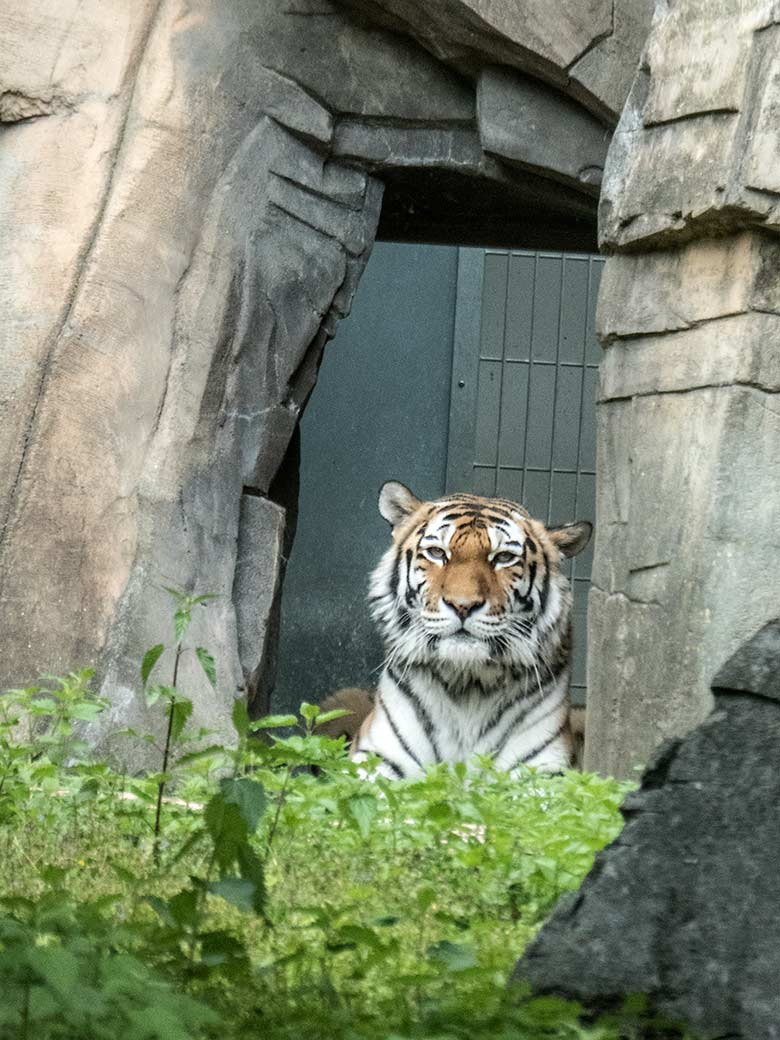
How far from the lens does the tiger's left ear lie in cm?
665

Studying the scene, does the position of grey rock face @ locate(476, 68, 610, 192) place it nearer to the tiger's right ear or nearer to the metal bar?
the tiger's right ear

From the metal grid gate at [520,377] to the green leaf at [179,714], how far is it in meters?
6.66

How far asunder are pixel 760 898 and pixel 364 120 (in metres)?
4.85

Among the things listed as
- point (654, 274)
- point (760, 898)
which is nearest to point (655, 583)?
point (654, 274)

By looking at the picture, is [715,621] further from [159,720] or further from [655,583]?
[159,720]

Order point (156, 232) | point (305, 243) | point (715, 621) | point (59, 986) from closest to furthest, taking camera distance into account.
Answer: point (59, 986) → point (715, 621) → point (156, 232) → point (305, 243)

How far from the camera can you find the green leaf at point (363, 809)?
3.01 metres

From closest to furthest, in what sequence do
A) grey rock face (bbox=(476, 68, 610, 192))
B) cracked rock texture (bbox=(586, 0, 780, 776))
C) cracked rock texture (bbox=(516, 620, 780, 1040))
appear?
cracked rock texture (bbox=(516, 620, 780, 1040)) → cracked rock texture (bbox=(586, 0, 780, 776)) → grey rock face (bbox=(476, 68, 610, 192))

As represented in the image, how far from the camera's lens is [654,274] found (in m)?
5.28

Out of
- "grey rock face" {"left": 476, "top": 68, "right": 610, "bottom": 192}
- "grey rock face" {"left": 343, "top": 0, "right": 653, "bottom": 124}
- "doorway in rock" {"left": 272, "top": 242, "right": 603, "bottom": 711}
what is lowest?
"doorway in rock" {"left": 272, "top": 242, "right": 603, "bottom": 711}

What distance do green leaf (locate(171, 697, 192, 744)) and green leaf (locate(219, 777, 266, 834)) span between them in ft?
1.88

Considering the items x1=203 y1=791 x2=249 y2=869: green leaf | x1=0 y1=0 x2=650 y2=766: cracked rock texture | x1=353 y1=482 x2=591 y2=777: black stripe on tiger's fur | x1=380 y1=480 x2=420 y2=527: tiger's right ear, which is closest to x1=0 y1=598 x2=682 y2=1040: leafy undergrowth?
x1=203 y1=791 x2=249 y2=869: green leaf

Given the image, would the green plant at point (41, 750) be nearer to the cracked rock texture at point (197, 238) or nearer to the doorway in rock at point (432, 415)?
the cracked rock texture at point (197, 238)

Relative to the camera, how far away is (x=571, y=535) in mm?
6668
